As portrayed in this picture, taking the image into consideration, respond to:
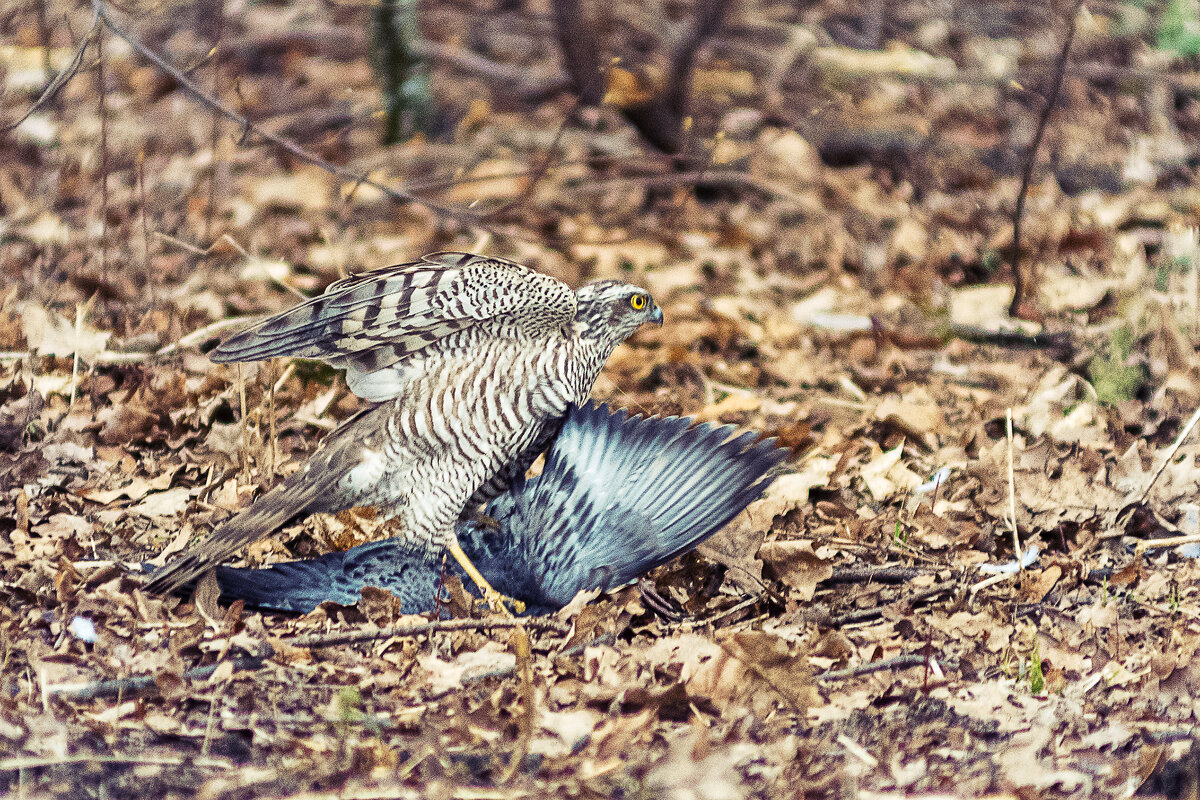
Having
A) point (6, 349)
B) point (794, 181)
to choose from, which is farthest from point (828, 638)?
point (794, 181)

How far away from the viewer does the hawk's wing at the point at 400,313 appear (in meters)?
3.34

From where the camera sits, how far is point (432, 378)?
347cm

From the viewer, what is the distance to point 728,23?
867 cm

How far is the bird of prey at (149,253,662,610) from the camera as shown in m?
3.35

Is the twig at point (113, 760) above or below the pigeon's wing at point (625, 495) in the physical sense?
below

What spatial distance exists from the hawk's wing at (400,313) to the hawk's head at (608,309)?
15cm

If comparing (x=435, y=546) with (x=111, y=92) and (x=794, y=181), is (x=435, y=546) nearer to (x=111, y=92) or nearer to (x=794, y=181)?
(x=794, y=181)

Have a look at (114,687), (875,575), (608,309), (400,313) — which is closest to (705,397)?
(608,309)

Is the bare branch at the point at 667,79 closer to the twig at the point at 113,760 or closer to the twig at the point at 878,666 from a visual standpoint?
the twig at the point at 878,666

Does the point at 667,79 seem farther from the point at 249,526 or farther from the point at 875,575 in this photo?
the point at 249,526

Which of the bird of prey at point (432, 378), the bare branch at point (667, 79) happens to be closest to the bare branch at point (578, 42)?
the bare branch at point (667, 79)

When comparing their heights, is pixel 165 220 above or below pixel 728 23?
below

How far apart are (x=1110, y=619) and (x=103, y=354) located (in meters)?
3.97

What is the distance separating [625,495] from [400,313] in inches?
32.0
